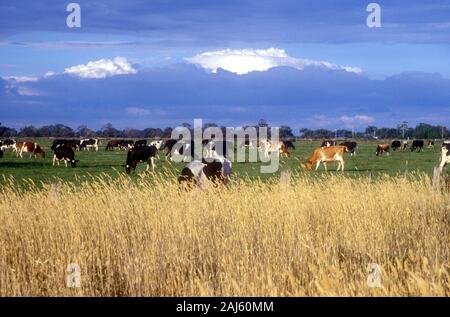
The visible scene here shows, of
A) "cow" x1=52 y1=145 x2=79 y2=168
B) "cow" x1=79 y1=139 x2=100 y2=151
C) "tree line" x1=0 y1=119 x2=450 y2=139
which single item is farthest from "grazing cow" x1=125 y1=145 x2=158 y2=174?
"tree line" x1=0 y1=119 x2=450 y2=139

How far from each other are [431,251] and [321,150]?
28.0 m

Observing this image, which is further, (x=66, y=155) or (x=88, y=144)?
(x=88, y=144)

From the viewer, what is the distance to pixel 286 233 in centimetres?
1022

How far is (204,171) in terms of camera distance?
17125 millimetres

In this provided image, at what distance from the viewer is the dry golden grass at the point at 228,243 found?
8.16 metres

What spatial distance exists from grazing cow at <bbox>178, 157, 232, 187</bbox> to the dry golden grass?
3446mm

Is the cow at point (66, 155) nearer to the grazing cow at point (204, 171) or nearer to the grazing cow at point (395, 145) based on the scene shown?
the grazing cow at point (204, 171)

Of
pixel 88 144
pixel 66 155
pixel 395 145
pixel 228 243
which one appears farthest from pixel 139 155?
pixel 395 145

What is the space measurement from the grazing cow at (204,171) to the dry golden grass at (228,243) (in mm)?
3446

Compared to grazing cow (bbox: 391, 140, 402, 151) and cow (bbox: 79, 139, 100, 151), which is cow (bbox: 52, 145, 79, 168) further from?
grazing cow (bbox: 391, 140, 402, 151)

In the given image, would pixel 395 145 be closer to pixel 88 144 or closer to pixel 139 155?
pixel 88 144

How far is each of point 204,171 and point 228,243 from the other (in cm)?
743

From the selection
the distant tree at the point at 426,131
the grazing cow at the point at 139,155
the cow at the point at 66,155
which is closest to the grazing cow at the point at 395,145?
the grazing cow at the point at 139,155
